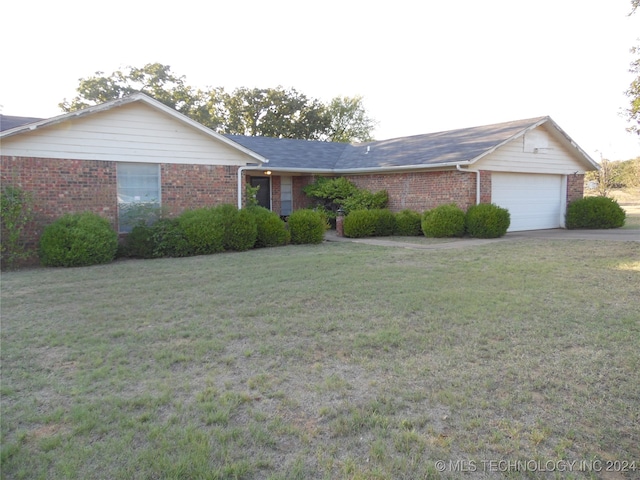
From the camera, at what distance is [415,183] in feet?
58.5

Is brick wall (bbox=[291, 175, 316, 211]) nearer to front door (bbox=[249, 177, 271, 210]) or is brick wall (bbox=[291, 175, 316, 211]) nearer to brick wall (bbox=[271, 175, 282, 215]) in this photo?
brick wall (bbox=[271, 175, 282, 215])

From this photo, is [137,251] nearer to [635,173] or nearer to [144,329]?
[144,329]

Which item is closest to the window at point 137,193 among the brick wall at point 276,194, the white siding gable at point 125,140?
the white siding gable at point 125,140

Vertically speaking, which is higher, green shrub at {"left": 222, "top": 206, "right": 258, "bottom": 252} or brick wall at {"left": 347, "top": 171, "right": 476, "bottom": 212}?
brick wall at {"left": 347, "top": 171, "right": 476, "bottom": 212}

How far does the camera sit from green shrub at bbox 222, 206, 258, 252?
41.4ft

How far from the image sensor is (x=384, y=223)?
17.0 metres

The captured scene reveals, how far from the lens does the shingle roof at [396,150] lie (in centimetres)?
1667

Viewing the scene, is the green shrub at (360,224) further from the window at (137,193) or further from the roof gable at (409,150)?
the window at (137,193)

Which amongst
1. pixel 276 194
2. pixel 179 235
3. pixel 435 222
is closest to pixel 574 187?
pixel 435 222

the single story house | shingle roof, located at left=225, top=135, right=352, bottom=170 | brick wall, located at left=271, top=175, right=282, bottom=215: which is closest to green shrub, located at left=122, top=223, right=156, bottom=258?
the single story house

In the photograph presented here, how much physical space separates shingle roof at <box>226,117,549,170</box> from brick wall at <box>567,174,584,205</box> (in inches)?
149

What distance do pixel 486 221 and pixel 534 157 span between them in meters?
4.71

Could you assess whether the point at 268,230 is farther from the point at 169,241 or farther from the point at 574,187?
the point at 574,187

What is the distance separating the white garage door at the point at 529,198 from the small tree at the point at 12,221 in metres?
14.3
